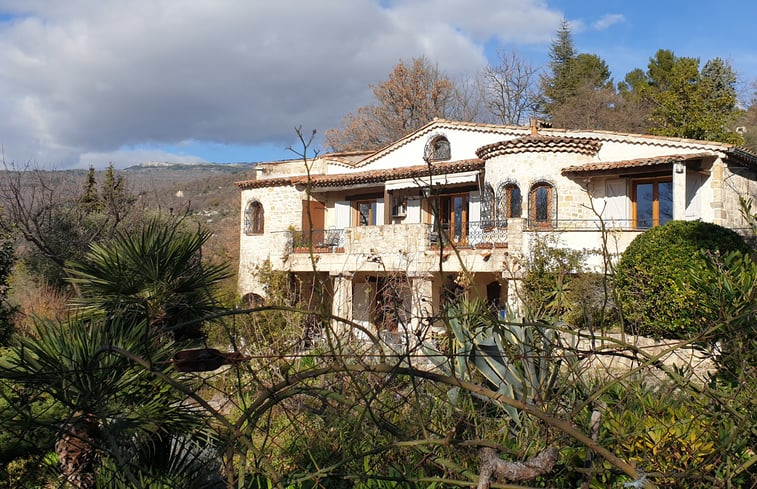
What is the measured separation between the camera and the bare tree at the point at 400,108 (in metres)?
36.8

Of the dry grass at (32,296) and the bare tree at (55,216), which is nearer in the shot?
the dry grass at (32,296)

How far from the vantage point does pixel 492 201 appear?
19172 mm

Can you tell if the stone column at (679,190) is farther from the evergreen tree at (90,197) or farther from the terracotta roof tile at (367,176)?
the evergreen tree at (90,197)

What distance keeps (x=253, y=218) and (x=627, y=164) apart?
14.3m

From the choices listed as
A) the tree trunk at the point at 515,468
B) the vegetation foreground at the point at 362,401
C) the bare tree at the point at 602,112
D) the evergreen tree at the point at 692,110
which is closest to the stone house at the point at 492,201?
the evergreen tree at the point at 692,110

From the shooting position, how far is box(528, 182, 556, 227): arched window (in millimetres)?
18250

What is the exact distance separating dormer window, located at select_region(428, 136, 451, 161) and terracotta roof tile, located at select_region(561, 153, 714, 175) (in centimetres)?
513

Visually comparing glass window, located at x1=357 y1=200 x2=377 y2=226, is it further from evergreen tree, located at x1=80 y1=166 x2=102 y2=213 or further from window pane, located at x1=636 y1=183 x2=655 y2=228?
evergreen tree, located at x1=80 y1=166 x2=102 y2=213

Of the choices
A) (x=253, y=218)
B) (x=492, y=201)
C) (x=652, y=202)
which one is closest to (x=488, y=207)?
(x=492, y=201)

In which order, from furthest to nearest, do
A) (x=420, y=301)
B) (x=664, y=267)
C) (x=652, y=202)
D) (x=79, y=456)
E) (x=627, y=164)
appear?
(x=652, y=202) < (x=627, y=164) < (x=420, y=301) < (x=664, y=267) < (x=79, y=456)

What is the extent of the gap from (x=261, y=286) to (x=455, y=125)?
8.97 metres

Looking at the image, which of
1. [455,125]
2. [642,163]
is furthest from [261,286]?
[642,163]

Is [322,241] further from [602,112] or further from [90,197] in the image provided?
[602,112]

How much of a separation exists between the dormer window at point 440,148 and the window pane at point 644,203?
647 centimetres
